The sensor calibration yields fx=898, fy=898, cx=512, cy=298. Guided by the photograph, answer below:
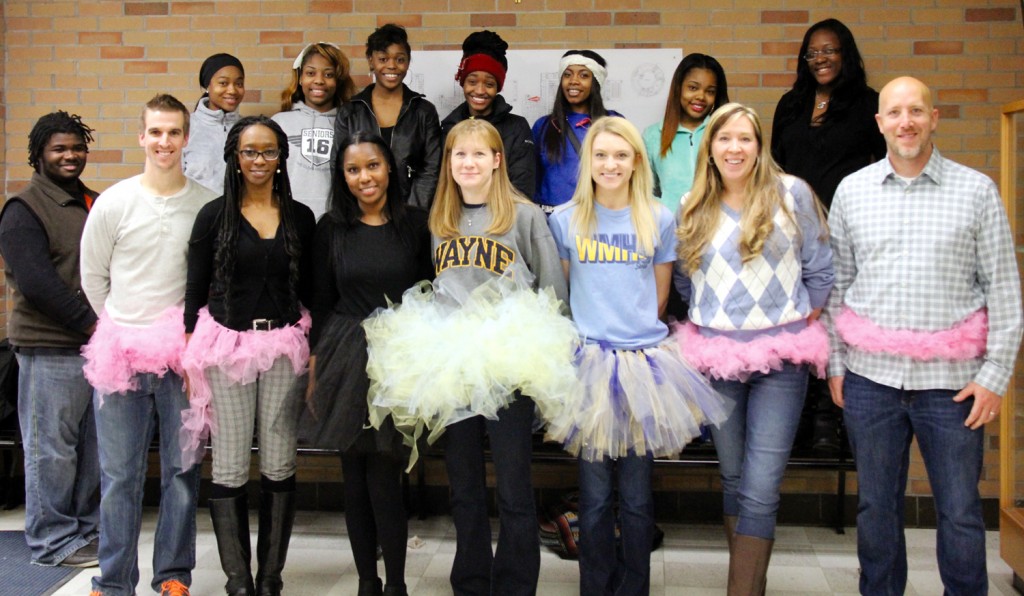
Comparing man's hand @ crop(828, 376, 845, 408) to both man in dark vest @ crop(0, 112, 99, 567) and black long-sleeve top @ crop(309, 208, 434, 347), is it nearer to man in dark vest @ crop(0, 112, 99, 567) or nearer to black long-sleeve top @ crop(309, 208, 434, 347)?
black long-sleeve top @ crop(309, 208, 434, 347)

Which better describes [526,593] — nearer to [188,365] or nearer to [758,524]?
[758,524]

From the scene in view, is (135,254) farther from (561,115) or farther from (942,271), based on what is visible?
(942,271)

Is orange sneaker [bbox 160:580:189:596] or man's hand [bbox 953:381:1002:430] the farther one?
orange sneaker [bbox 160:580:189:596]

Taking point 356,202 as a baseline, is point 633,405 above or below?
below

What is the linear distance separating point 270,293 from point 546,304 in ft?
3.28

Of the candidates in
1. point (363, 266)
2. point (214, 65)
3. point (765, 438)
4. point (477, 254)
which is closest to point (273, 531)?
point (363, 266)

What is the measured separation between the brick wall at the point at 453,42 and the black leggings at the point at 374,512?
184 centimetres

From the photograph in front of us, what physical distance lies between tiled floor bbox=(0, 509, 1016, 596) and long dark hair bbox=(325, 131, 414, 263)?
1.43 meters

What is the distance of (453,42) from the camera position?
4449mm

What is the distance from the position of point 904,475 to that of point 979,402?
0.36 meters

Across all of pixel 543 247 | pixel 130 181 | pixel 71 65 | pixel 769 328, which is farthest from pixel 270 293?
pixel 71 65

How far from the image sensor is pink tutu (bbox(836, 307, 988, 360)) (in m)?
2.80

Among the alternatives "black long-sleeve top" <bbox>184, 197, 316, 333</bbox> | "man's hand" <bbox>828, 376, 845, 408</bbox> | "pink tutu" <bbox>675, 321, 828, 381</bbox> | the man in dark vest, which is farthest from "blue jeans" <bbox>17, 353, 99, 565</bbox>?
"man's hand" <bbox>828, 376, 845, 408</bbox>

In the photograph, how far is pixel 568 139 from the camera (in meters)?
3.88
